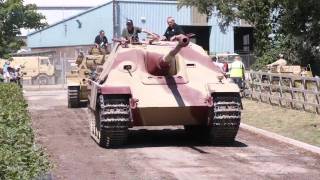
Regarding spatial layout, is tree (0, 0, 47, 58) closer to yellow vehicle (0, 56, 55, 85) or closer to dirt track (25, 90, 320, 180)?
yellow vehicle (0, 56, 55, 85)

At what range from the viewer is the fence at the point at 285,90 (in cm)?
1830

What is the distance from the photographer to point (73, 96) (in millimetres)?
21594

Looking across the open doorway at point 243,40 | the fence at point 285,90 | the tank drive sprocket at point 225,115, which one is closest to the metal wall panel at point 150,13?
the open doorway at point 243,40

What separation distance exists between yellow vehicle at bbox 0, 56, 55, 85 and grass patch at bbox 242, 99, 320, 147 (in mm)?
25483

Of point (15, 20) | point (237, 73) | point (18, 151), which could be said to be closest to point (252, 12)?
point (237, 73)

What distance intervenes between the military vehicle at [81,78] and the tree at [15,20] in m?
33.9

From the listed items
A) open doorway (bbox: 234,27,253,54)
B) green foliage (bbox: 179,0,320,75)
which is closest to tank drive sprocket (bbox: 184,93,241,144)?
green foliage (bbox: 179,0,320,75)

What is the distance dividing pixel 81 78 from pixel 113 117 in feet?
34.0

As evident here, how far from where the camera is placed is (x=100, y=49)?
871 inches

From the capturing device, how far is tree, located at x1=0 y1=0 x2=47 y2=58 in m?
57.5

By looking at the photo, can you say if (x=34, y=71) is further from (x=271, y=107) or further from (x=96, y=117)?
(x=96, y=117)

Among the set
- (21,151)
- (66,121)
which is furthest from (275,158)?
(66,121)

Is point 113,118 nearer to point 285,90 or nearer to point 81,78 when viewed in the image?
point 285,90

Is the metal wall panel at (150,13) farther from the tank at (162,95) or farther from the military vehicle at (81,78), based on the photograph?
the tank at (162,95)
